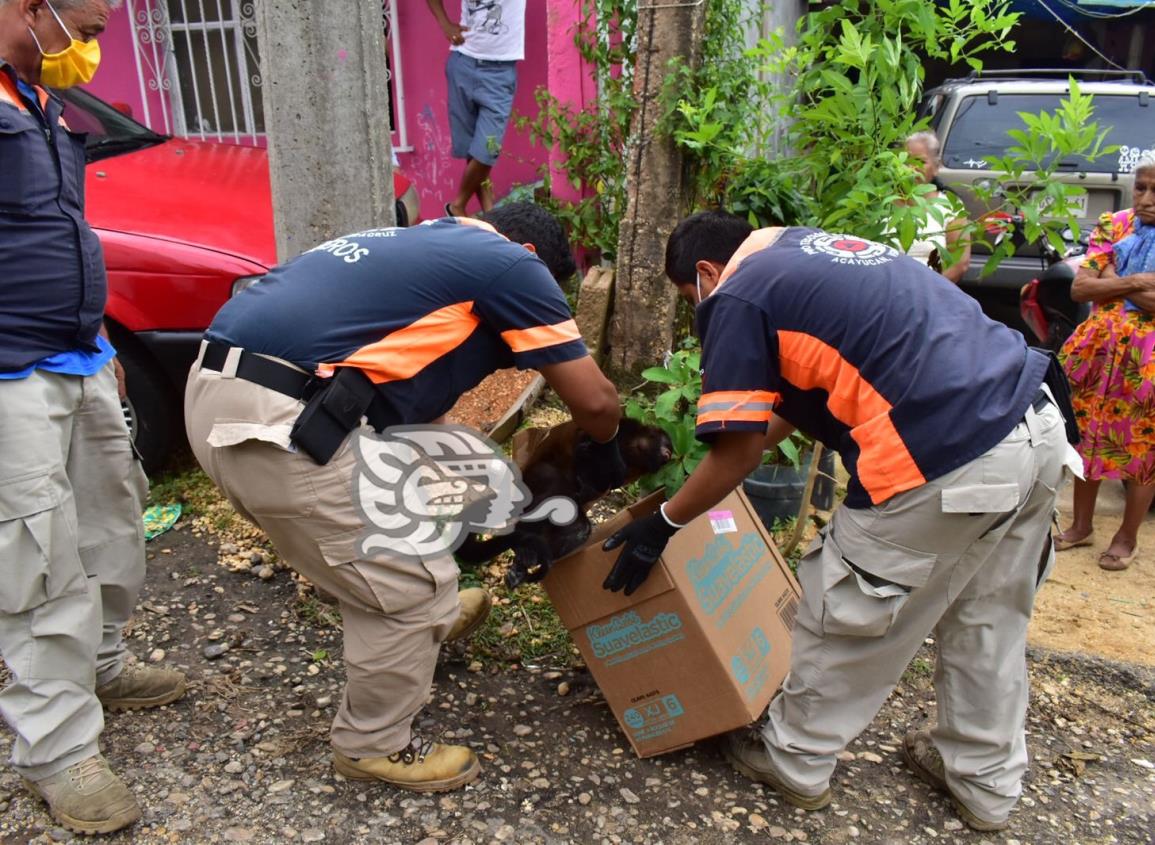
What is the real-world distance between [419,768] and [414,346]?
1141 millimetres

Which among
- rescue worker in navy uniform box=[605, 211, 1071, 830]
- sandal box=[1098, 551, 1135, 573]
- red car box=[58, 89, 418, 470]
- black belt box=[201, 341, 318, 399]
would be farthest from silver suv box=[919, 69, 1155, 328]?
black belt box=[201, 341, 318, 399]

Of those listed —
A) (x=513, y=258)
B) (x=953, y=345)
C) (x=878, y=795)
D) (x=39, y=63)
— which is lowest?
(x=878, y=795)

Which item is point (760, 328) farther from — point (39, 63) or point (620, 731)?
point (39, 63)

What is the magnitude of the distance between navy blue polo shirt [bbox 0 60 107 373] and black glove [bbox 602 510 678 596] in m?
1.46

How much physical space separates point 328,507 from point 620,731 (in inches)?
46.1

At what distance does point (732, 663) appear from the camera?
247 centimetres

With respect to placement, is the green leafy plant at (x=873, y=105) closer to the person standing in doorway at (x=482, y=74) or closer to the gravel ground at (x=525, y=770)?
the gravel ground at (x=525, y=770)

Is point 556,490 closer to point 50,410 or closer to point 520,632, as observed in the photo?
point 520,632

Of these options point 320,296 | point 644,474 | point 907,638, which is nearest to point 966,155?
point 644,474

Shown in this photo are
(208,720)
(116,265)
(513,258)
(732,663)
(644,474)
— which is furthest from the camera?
(116,265)

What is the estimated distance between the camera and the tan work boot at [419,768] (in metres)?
2.43

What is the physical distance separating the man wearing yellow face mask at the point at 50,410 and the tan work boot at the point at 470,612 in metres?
1.05

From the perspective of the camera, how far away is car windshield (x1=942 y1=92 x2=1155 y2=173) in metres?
6.39

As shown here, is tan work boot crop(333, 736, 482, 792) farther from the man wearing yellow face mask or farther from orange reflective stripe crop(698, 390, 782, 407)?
orange reflective stripe crop(698, 390, 782, 407)
